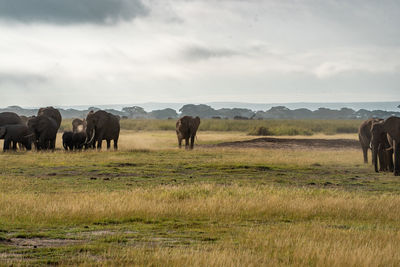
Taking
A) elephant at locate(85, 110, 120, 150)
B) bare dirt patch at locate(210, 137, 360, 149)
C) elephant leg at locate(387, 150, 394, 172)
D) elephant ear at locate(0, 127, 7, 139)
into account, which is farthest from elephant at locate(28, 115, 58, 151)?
elephant leg at locate(387, 150, 394, 172)

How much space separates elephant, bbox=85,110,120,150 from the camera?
120ft

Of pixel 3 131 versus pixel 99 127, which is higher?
pixel 99 127

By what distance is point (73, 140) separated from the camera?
3631 cm

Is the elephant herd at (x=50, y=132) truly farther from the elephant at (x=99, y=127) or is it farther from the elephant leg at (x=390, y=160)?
the elephant leg at (x=390, y=160)

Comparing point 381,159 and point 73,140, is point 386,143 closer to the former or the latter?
point 381,159

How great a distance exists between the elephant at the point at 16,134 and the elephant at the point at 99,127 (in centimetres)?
367

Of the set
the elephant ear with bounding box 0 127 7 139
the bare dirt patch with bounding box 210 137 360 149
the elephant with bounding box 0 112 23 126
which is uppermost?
the elephant with bounding box 0 112 23 126

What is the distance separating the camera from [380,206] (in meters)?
15.3

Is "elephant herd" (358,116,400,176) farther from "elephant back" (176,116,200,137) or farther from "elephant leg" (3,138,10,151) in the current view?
"elephant leg" (3,138,10,151)

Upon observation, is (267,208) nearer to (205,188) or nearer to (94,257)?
(205,188)

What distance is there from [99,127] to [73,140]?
6.31ft

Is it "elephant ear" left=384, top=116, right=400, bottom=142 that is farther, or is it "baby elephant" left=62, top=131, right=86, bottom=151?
"baby elephant" left=62, top=131, right=86, bottom=151

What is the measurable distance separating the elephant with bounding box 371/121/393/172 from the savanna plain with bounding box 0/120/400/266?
1469 millimetres

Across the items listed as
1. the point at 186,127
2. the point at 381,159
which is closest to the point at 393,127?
the point at 381,159
